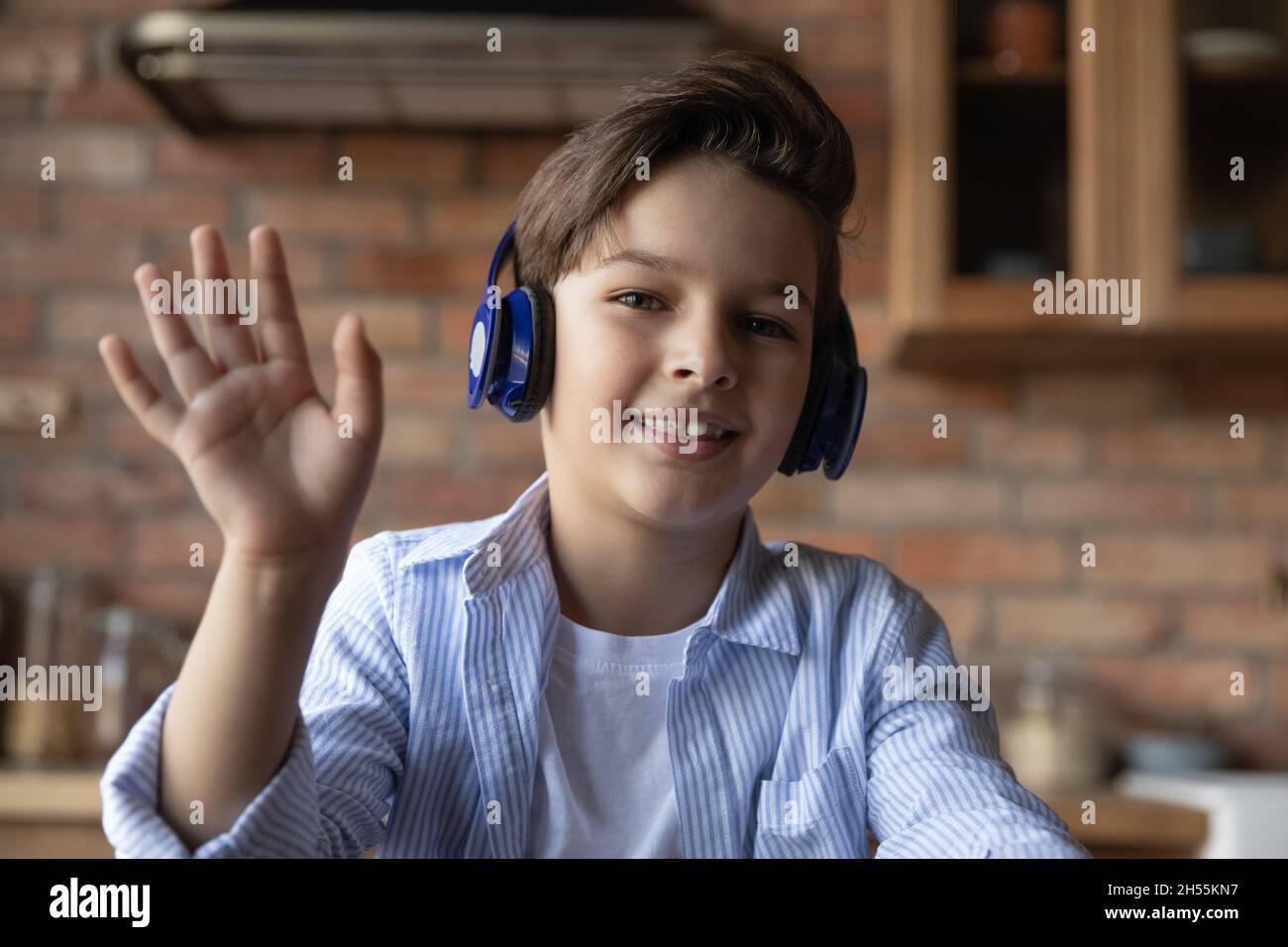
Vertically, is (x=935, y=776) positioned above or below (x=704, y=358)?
below

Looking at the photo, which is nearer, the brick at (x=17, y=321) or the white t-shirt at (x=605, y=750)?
the white t-shirt at (x=605, y=750)

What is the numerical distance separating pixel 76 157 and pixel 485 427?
2.78ft

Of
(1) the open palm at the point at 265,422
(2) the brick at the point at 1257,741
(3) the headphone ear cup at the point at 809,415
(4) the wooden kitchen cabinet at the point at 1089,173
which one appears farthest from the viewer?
(2) the brick at the point at 1257,741

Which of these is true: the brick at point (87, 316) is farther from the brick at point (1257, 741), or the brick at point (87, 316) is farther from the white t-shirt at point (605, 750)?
the brick at point (1257, 741)

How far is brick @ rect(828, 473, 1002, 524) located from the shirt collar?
133cm

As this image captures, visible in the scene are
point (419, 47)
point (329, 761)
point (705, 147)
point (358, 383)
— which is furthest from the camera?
point (419, 47)

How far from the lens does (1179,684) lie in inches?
85.9

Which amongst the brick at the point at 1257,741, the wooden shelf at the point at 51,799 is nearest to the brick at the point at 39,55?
the wooden shelf at the point at 51,799

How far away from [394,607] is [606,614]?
0.48ft

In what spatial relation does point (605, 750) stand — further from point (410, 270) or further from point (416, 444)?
point (410, 270)

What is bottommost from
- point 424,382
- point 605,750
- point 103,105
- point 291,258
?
point 605,750

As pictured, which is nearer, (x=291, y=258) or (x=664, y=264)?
(x=664, y=264)

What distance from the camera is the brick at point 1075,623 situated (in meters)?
2.19

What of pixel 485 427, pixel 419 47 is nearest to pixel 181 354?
pixel 419 47
